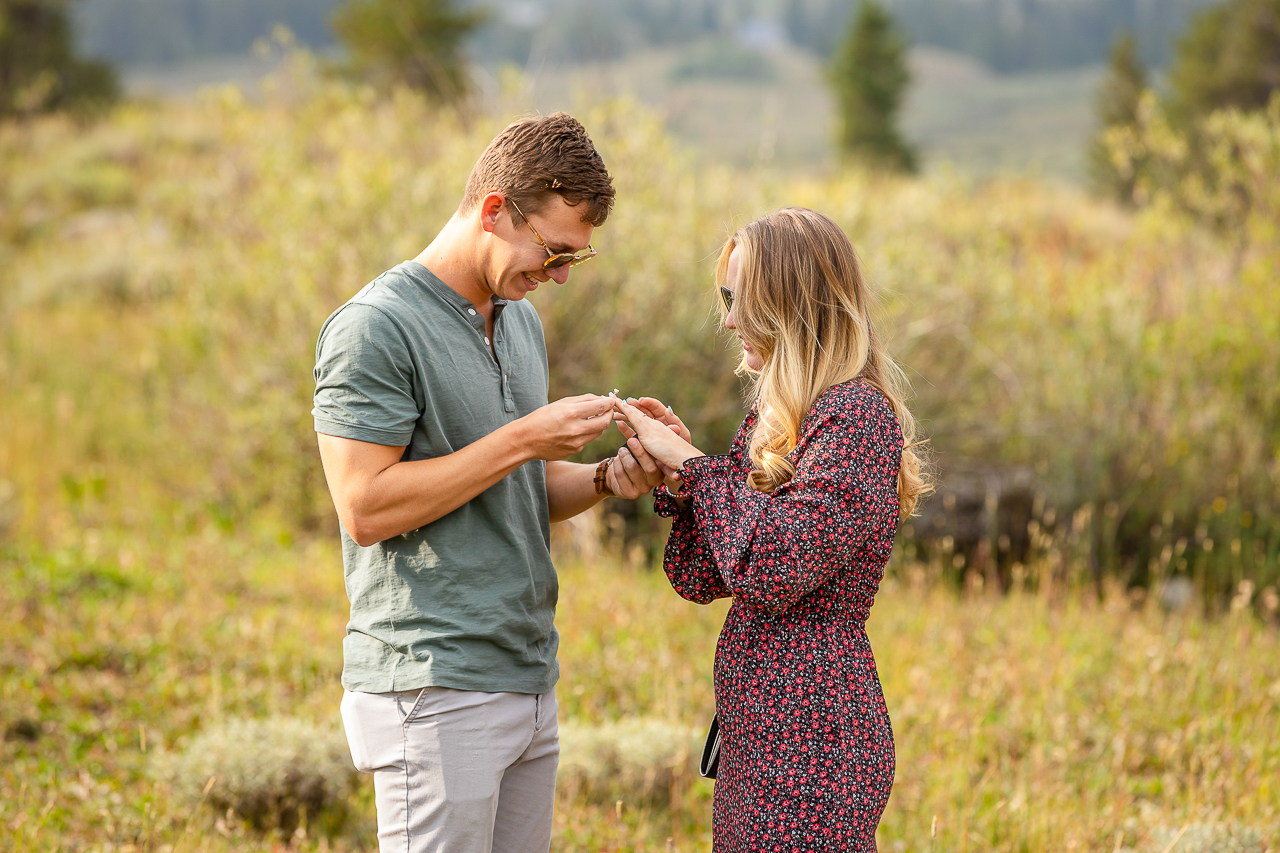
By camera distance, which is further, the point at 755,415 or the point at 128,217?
the point at 128,217

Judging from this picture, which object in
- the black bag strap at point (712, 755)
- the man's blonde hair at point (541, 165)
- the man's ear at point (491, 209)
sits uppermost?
the man's blonde hair at point (541, 165)

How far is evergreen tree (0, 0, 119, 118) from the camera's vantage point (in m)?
19.9

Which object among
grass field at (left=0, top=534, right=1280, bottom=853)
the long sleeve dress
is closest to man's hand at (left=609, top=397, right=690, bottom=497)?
the long sleeve dress

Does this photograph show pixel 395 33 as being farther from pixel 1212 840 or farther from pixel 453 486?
pixel 1212 840

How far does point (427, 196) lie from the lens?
7.32 meters

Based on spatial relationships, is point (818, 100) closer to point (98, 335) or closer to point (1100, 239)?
point (1100, 239)

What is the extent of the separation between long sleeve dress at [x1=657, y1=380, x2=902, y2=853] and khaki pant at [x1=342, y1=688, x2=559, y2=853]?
55 cm

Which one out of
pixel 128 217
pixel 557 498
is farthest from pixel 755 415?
pixel 128 217

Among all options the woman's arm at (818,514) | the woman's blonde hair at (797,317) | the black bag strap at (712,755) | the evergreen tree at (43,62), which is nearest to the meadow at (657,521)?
the black bag strap at (712,755)

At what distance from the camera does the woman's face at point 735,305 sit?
7.97ft

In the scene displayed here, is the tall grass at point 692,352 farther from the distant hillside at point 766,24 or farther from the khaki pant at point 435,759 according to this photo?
the distant hillside at point 766,24

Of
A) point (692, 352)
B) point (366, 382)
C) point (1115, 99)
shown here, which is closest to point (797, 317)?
point (366, 382)

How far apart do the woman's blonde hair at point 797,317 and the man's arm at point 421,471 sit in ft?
1.55

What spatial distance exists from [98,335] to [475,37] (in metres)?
13.7
